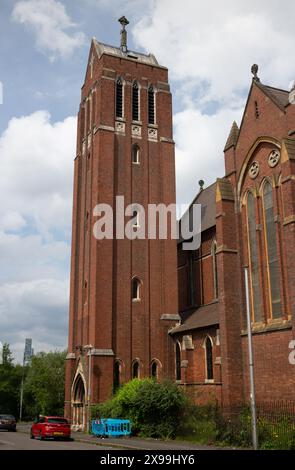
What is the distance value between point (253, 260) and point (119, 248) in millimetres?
12220

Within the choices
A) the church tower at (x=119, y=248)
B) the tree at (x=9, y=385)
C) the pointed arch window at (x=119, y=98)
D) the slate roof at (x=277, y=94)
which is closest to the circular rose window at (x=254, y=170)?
the slate roof at (x=277, y=94)

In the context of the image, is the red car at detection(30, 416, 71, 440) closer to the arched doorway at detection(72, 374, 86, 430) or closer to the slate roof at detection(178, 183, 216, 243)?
the arched doorway at detection(72, 374, 86, 430)

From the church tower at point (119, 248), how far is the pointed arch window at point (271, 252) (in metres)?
12.6

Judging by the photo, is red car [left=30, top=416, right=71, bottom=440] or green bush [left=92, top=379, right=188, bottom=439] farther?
green bush [left=92, top=379, right=188, bottom=439]

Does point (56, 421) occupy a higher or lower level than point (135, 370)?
lower

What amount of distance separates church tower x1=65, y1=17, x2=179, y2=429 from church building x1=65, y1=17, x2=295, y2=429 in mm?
81

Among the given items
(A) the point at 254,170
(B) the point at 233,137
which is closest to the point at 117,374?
(A) the point at 254,170

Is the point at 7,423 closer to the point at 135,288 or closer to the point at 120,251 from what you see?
the point at 135,288

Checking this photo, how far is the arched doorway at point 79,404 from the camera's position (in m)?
34.9

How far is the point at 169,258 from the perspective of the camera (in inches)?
1515

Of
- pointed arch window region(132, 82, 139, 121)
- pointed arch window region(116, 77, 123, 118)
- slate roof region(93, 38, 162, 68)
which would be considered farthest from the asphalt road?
slate roof region(93, 38, 162, 68)

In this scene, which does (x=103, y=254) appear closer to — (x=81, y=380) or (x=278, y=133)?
(x=81, y=380)

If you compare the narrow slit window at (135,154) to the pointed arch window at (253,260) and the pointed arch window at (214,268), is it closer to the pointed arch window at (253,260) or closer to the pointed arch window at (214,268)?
the pointed arch window at (214,268)

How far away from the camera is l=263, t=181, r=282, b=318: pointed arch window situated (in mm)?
25359
